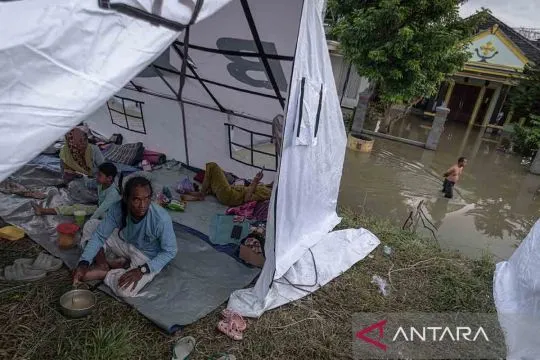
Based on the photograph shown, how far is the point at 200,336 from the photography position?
2.43 metres

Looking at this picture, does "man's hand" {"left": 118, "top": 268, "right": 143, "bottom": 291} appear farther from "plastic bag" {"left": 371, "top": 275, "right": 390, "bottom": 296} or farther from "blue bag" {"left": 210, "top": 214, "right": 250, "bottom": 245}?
"plastic bag" {"left": 371, "top": 275, "right": 390, "bottom": 296}

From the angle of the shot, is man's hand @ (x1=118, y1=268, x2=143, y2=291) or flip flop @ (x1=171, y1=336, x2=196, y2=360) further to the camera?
man's hand @ (x1=118, y1=268, x2=143, y2=291)

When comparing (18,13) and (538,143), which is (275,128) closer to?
(18,13)

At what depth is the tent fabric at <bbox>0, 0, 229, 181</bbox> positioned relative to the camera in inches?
44.6

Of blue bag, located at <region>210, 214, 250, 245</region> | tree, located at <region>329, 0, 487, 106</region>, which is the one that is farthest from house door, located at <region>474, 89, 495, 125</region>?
blue bag, located at <region>210, 214, 250, 245</region>

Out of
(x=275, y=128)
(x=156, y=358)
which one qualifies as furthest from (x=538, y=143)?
(x=156, y=358)

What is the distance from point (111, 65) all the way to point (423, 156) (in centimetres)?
1024

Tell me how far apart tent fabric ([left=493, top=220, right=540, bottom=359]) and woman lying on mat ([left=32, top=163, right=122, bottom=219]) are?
370cm

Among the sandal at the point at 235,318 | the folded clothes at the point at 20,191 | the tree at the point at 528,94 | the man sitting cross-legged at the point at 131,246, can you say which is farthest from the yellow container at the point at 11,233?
the tree at the point at 528,94

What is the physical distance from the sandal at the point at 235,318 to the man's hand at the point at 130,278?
29.3 inches

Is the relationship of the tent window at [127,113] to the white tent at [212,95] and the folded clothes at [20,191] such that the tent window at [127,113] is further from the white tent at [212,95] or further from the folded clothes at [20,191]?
the folded clothes at [20,191]

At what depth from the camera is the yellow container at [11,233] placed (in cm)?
313

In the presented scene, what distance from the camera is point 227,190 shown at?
176 inches

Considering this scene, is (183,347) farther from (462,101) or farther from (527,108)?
(462,101)
